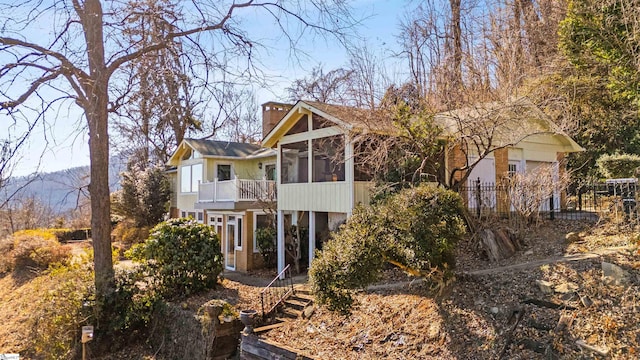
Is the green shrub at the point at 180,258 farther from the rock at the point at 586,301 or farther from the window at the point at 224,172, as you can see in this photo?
the rock at the point at 586,301

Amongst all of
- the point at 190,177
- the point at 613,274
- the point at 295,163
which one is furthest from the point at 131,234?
the point at 613,274

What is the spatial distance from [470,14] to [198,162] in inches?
598

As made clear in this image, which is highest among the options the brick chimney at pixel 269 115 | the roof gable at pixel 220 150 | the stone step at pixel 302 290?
the brick chimney at pixel 269 115

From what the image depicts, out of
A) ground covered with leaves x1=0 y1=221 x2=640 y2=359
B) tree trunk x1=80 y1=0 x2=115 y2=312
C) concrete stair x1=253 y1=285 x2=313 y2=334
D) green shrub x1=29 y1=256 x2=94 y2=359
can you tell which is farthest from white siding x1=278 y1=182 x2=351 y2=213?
green shrub x1=29 y1=256 x2=94 y2=359

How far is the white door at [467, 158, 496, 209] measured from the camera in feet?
40.7

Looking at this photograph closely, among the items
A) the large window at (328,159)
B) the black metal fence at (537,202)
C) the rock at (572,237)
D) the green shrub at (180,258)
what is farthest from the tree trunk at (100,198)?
the rock at (572,237)

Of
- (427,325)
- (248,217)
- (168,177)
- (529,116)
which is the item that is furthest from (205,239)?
(168,177)

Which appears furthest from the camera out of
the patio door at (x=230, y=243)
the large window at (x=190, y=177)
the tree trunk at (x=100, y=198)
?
the large window at (x=190, y=177)

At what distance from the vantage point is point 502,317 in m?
6.85

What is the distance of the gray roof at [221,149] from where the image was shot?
20.5m

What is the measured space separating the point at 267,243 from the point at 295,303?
21.7 ft

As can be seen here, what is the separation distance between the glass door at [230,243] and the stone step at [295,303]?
763cm

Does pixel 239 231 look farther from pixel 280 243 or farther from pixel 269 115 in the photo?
pixel 269 115

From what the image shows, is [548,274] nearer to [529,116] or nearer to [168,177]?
[529,116]
